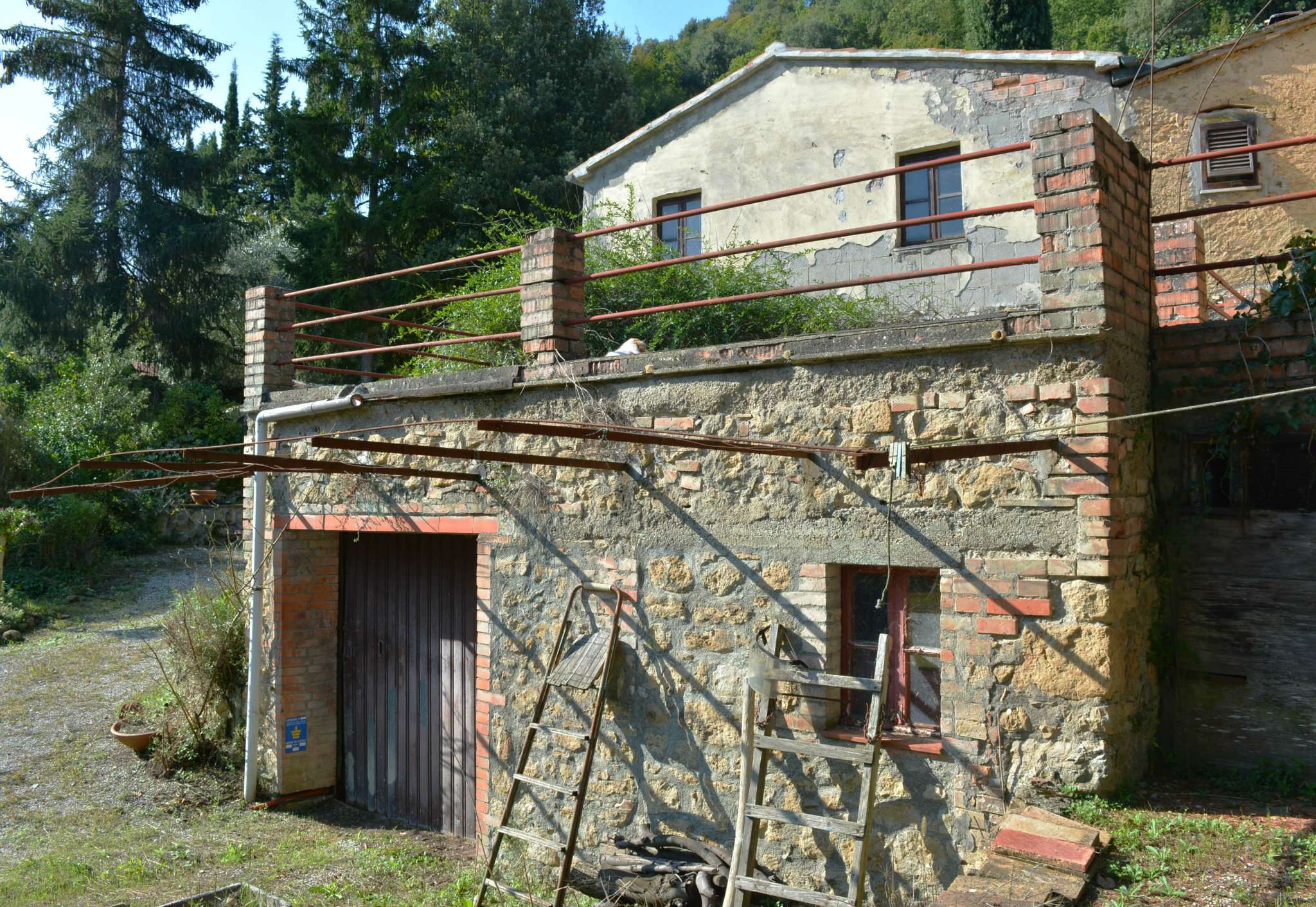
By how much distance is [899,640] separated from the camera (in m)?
4.75

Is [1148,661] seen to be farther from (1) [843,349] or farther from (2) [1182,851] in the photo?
(1) [843,349]

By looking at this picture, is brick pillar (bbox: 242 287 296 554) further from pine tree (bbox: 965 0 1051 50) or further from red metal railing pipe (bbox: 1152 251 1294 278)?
pine tree (bbox: 965 0 1051 50)

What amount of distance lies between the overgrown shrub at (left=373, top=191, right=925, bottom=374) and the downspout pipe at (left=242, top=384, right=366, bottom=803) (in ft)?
6.32

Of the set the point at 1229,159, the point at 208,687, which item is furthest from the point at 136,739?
the point at 1229,159

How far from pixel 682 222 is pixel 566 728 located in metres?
8.06

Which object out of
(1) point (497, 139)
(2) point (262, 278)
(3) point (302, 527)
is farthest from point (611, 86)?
(3) point (302, 527)

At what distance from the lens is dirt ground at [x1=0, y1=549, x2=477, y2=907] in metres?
6.05

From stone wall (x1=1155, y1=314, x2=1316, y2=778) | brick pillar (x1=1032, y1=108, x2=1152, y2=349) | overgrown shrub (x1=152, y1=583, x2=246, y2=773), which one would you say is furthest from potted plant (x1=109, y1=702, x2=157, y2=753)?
brick pillar (x1=1032, y1=108, x2=1152, y2=349)

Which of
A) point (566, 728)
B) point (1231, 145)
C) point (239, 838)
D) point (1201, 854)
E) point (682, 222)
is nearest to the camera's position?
point (1201, 854)

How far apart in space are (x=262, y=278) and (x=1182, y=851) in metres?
22.1

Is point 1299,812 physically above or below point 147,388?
below

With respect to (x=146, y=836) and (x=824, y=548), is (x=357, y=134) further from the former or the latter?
(x=824, y=548)

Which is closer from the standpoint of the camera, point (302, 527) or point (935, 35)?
point (302, 527)

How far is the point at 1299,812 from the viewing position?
161 inches
